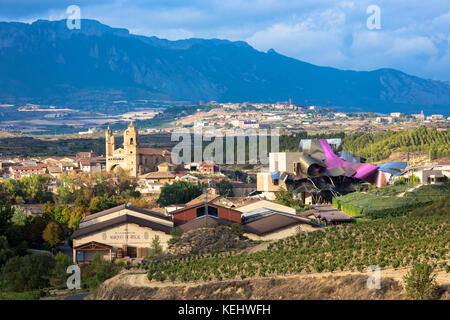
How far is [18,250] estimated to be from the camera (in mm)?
45281

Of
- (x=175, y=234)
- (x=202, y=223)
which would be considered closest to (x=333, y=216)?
(x=202, y=223)

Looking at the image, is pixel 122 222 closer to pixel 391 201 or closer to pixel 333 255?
pixel 333 255

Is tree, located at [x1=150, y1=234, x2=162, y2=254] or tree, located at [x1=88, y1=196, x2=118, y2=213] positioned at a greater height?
tree, located at [x1=88, y1=196, x2=118, y2=213]

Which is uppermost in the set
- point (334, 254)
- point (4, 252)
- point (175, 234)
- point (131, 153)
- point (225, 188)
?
point (131, 153)

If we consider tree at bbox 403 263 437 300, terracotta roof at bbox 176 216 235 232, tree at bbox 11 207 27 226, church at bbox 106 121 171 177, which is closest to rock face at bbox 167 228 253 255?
terracotta roof at bbox 176 216 235 232

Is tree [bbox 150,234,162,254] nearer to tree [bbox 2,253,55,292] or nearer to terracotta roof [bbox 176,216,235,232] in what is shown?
terracotta roof [bbox 176,216,235,232]

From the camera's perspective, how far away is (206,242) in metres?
40.3

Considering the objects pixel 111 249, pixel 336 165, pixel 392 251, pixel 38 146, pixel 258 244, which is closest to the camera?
pixel 392 251

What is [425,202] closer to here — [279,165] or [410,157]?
[279,165]

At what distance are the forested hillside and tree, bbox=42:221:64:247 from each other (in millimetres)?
58560

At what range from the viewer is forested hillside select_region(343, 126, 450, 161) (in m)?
107

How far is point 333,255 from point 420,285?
792 cm
